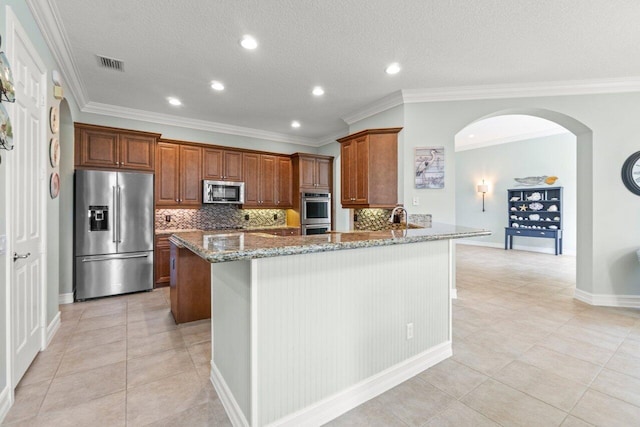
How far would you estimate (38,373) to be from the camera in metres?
2.15

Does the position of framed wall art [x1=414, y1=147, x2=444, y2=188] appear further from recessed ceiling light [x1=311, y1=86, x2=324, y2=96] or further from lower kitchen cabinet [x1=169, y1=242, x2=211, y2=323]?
lower kitchen cabinet [x1=169, y1=242, x2=211, y2=323]

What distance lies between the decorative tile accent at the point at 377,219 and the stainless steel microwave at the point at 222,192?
219cm

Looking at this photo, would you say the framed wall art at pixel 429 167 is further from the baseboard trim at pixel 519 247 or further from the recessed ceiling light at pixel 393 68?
the baseboard trim at pixel 519 247

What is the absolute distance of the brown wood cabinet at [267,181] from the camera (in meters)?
5.51

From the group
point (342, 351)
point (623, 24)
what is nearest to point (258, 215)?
point (342, 351)

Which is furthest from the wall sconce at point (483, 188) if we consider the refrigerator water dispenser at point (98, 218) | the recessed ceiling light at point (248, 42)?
the refrigerator water dispenser at point (98, 218)

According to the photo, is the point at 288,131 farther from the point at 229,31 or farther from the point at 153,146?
the point at 229,31

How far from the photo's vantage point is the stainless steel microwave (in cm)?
502

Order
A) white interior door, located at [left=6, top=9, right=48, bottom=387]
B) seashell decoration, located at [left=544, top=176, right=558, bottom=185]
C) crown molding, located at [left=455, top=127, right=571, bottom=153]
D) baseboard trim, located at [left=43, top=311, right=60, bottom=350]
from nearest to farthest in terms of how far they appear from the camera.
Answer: white interior door, located at [left=6, top=9, right=48, bottom=387] → baseboard trim, located at [left=43, top=311, right=60, bottom=350] → crown molding, located at [left=455, top=127, right=571, bottom=153] → seashell decoration, located at [left=544, top=176, right=558, bottom=185]

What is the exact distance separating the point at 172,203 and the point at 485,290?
5133 mm

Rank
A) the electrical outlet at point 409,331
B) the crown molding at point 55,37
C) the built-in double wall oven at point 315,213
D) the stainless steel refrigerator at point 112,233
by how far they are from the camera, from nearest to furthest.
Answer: the electrical outlet at point 409,331 → the crown molding at point 55,37 → the stainless steel refrigerator at point 112,233 → the built-in double wall oven at point 315,213

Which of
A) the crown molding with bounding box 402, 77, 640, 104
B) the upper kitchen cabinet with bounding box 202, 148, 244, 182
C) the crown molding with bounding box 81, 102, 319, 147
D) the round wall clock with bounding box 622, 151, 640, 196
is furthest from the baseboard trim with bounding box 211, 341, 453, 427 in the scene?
the crown molding with bounding box 81, 102, 319, 147

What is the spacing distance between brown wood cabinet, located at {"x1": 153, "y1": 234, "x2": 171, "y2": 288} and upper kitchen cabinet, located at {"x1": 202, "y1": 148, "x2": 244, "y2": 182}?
4.23 ft

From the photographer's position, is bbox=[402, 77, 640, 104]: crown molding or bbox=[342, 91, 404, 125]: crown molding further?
bbox=[342, 91, 404, 125]: crown molding
